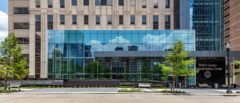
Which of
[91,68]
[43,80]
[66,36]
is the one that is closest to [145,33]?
[91,68]

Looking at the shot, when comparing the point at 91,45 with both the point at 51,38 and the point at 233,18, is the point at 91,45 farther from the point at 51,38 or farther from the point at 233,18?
the point at 233,18

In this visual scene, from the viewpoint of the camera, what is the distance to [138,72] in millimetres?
31688

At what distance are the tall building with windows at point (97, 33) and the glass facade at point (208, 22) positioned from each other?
22.4 m

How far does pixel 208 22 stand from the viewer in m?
57.9

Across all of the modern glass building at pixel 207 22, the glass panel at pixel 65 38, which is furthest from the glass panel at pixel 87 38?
the modern glass building at pixel 207 22

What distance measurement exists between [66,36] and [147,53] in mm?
15943

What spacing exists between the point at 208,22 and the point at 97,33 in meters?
41.3

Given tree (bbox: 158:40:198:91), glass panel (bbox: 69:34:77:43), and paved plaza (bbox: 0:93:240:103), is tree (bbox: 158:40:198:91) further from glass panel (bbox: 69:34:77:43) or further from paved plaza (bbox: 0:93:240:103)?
glass panel (bbox: 69:34:77:43)

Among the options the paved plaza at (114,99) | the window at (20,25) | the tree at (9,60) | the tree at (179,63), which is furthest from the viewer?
the window at (20,25)

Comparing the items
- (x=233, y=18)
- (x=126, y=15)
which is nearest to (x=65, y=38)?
(x=126, y=15)

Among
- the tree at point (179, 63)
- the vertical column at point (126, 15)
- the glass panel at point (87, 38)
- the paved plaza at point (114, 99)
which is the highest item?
the vertical column at point (126, 15)

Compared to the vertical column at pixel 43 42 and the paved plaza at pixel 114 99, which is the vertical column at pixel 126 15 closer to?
the vertical column at pixel 43 42

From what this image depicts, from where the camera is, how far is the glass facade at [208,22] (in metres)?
55.5

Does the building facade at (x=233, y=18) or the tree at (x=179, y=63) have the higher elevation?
the building facade at (x=233, y=18)
